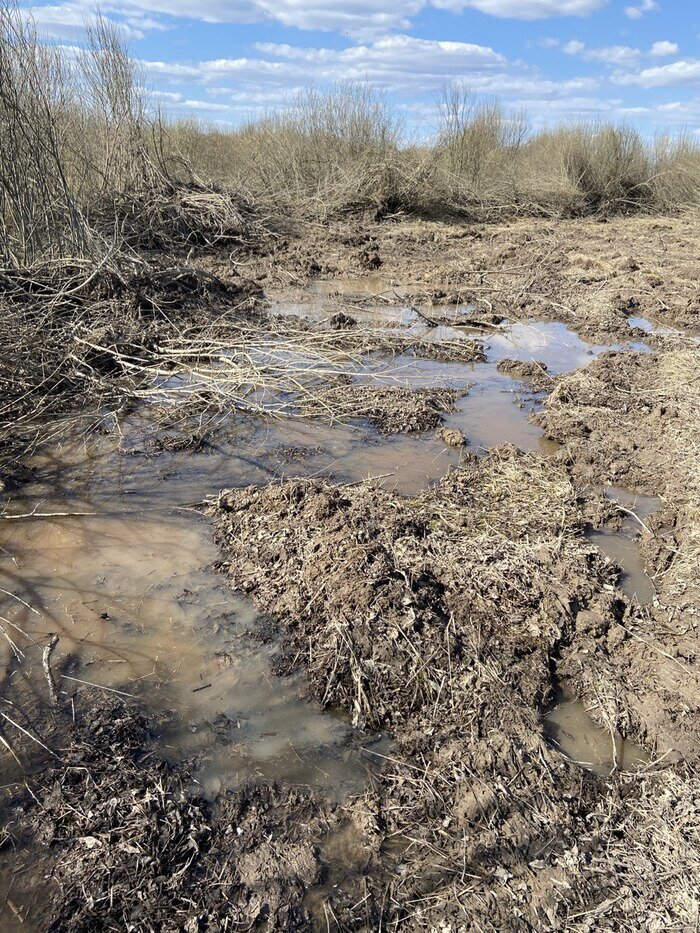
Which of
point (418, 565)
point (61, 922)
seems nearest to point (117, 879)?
point (61, 922)

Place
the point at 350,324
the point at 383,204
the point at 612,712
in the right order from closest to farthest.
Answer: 1. the point at 612,712
2. the point at 350,324
3. the point at 383,204

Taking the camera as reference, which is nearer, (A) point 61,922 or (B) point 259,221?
(A) point 61,922

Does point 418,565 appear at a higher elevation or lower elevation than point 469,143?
lower

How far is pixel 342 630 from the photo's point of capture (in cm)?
283

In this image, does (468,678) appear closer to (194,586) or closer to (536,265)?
(194,586)

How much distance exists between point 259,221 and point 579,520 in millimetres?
10714

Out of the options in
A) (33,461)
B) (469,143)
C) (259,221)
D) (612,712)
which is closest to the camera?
(612,712)

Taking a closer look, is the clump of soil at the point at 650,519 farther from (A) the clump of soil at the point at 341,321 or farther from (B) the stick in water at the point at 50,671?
(A) the clump of soil at the point at 341,321

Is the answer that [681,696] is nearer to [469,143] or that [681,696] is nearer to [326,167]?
[326,167]

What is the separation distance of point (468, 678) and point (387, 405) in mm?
3248

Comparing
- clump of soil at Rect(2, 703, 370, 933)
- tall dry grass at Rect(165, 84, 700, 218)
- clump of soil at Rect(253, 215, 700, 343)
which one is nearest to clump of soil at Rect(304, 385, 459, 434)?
clump of soil at Rect(253, 215, 700, 343)

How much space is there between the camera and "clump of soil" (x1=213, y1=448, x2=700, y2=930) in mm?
1984

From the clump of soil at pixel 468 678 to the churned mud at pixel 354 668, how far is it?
11 millimetres

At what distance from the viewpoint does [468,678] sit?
8.80 feet
